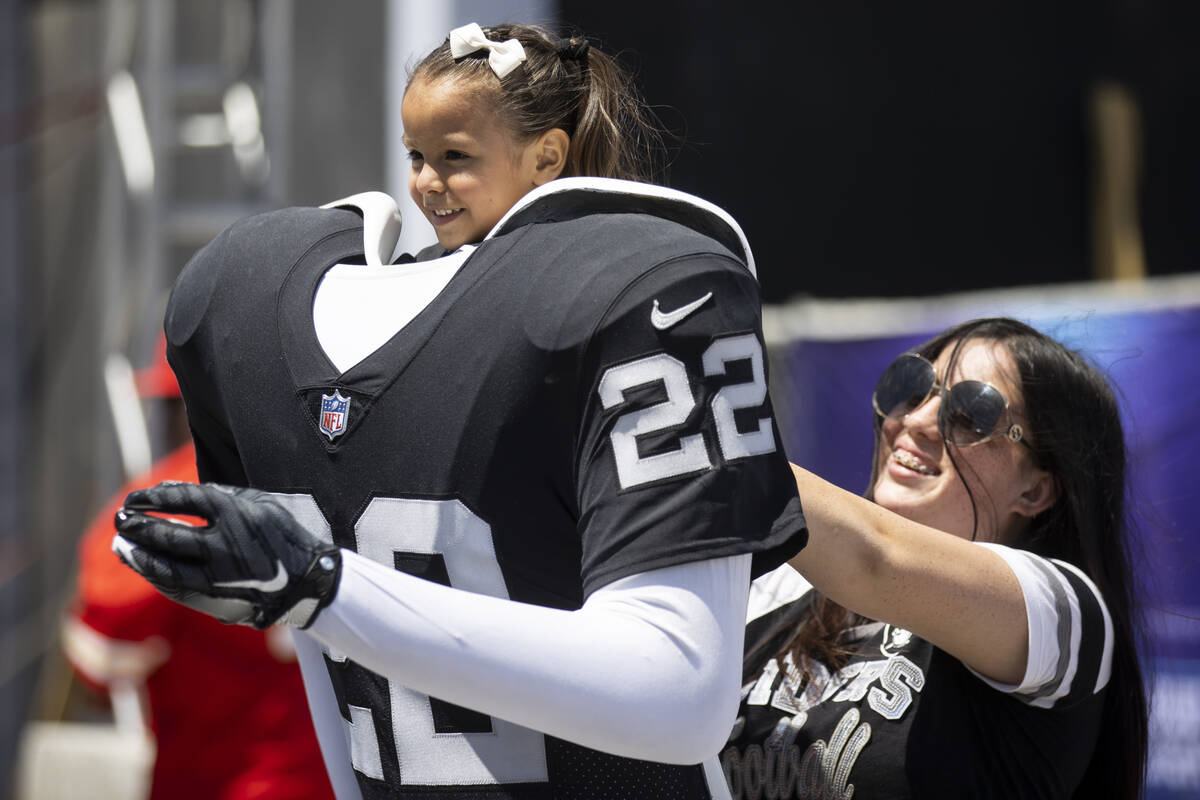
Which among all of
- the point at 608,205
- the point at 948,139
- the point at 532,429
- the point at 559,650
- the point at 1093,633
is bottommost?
the point at 948,139

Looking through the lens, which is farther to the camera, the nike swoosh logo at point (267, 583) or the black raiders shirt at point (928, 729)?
the black raiders shirt at point (928, 729)

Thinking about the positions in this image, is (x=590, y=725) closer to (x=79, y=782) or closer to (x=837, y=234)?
(x=79, y=782)

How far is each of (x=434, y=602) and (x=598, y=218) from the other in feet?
1.15

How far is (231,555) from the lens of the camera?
947mm

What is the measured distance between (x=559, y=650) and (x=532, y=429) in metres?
0.18

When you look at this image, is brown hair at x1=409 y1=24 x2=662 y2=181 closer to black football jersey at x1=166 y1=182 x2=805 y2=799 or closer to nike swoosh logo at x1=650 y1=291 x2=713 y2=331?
black football jersey at x1=166 y1=182 x2=805 y2=799

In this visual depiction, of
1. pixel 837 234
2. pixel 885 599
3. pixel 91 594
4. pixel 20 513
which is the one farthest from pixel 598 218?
pixel 20 513

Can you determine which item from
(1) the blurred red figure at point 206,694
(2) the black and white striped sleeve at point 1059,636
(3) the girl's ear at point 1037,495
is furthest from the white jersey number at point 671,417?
(1) the blurred red figure at point 206,694

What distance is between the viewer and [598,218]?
113 centimetres

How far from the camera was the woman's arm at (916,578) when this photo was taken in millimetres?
1490

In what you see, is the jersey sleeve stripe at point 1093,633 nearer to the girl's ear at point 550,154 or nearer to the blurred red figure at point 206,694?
the girl's ear at point 550,154

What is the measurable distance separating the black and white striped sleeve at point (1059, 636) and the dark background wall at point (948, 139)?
3875 millimetres

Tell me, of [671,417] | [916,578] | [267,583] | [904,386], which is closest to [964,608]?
[916,578]

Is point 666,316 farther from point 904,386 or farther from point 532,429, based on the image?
point 904,386
